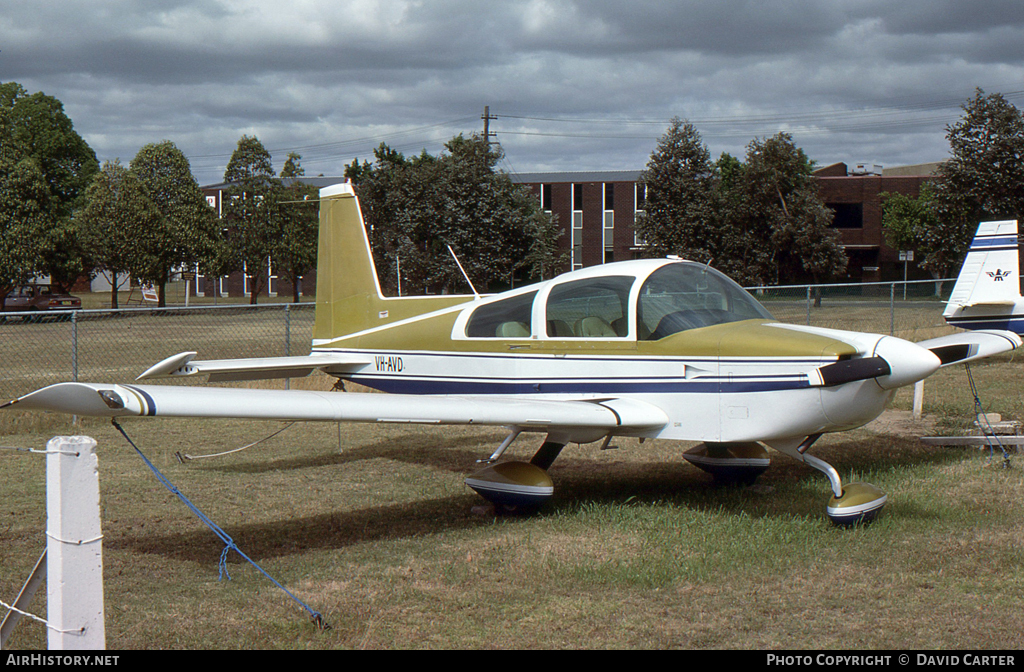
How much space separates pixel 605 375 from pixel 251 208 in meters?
43.2

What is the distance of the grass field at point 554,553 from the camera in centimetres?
466

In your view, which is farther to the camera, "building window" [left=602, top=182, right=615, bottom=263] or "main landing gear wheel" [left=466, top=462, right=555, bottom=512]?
"building window" [left=602, top=182, right=615, bottom=263]

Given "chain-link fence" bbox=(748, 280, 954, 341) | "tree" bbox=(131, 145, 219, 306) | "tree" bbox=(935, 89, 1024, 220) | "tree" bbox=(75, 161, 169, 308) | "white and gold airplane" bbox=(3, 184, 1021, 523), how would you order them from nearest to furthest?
"white and gold airplane" bbox=(3, 184, 1021, 523)
"chain-link fence" bbox=(748, 280, 954, 341)
"tree" bbox=(935, 89, 1024, 220)
"tree" bbox=(75, 161, 169, 308)
"tree" bbox=(131, 145, 219, 306)

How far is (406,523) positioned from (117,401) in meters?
2.87

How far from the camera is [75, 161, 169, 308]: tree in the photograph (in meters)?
42.2

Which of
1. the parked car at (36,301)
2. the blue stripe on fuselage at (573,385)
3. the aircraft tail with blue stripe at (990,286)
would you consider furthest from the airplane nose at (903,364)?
the parked car at (36,301)

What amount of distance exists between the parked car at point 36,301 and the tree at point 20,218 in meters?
4.34

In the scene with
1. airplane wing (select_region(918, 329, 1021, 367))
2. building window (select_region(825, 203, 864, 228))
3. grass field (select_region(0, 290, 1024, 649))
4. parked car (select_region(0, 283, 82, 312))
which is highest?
building window (select_region(825, 203, 864, 228))

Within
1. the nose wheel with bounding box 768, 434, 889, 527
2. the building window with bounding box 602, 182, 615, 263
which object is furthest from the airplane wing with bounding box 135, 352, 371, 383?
the building window with bounding box 602, 182, 615, 263

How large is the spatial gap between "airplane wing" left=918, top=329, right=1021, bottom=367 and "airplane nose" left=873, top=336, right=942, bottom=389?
191 cm

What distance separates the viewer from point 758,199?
37844 millimetres

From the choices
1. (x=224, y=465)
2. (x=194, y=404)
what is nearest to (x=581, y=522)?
(x=194, y=404)

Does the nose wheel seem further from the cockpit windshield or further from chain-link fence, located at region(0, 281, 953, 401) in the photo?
chain-link fence, located at region(0, 281, 953, 401)
